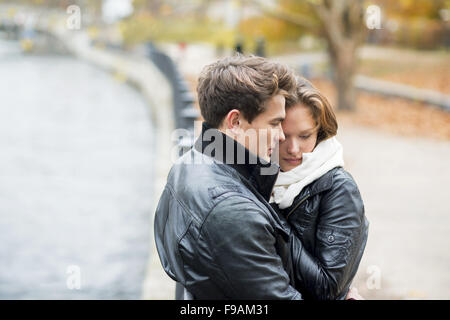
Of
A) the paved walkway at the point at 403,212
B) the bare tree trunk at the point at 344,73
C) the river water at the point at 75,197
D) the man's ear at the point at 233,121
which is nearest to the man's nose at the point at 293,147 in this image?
the man's ear at the point at 233,121

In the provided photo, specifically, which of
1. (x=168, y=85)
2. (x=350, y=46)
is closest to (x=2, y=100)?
(x=168, y=85)

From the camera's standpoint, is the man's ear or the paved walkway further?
the paved walkway

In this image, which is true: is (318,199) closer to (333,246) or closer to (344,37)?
(333,246)

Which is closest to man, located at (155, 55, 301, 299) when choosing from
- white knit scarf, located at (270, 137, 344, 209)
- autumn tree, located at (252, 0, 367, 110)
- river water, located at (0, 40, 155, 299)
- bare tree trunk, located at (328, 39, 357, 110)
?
white knit scarf, located at (270, 137, 344, 209)

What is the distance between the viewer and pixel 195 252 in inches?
87.4

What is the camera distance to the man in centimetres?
214

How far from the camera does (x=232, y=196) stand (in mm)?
2158

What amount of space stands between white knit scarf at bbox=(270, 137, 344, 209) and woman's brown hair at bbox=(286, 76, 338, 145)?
76 millimetres

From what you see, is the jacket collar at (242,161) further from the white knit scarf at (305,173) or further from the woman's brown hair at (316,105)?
the woman's brown hair at (316,105)

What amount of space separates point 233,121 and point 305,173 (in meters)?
0.48

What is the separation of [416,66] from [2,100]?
16.6m

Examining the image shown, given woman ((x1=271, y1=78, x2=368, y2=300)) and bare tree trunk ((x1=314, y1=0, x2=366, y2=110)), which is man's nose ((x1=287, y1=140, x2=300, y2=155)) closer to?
woman ((x1=271, y1=78, x2=368, y2=300))
